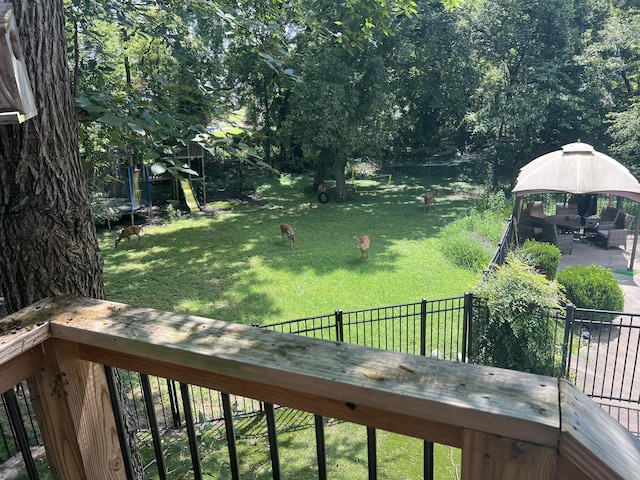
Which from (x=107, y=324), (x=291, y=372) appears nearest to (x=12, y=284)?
(x=107, y=324)

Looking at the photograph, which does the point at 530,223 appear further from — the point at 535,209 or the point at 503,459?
the point at 503,459

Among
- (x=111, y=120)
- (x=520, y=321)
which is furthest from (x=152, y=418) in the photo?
(x=520, y=321)

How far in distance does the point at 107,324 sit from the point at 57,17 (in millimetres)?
1528

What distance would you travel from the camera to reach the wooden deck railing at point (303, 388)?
0.73 meters

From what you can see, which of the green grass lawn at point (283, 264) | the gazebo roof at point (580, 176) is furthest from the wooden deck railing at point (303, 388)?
the gazebo roof at point (580, 176)

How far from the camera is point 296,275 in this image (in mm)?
10562

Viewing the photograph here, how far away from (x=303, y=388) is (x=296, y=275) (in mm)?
9665

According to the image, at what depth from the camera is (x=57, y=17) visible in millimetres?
1985

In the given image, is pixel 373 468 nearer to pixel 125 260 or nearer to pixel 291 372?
pixel 291 372

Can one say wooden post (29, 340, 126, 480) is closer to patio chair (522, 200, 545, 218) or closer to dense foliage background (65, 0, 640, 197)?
dense foliage background (65, 0, 640, 197)

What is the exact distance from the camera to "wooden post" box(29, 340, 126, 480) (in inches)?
50.5

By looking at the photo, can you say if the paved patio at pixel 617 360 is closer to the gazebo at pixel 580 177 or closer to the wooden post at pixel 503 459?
the gazebo at pixel 580 177

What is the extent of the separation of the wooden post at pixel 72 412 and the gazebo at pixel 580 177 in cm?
1137

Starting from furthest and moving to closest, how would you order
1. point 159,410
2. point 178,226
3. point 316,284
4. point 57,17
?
point 178,226 < point 316,284 < point 159,410 < point 57,17
